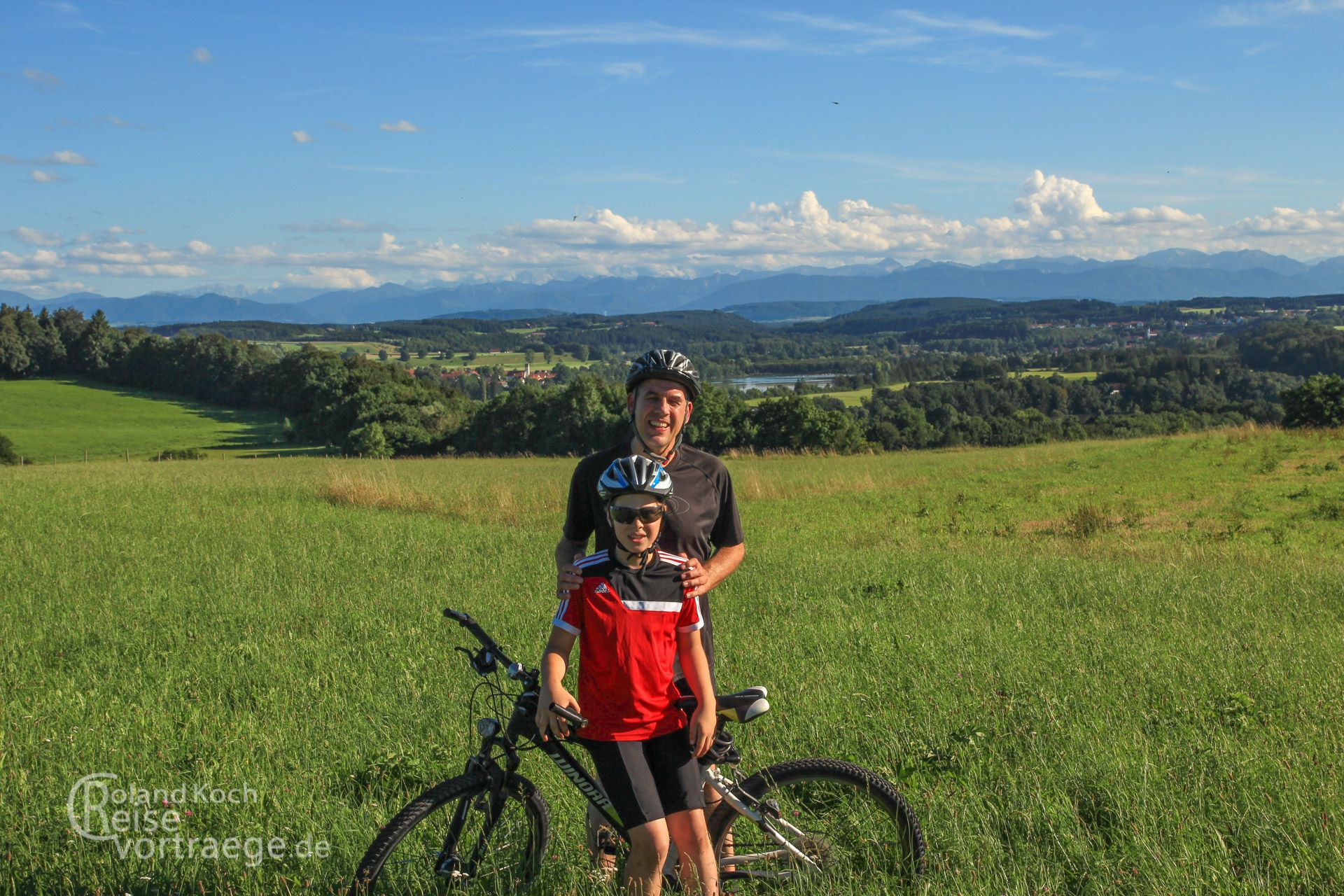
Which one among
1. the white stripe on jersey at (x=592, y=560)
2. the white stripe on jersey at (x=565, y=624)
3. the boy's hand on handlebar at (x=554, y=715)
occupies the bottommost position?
the boy's hand on handlebar at (x=554, y=715)

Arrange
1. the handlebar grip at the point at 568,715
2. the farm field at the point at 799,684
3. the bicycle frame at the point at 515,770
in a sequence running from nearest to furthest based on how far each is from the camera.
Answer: the handlebar grip at the point at 568,715, the bicycle frame at the point at 515,770, the farm field at the point at 799,684

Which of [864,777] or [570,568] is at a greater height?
[570,568]

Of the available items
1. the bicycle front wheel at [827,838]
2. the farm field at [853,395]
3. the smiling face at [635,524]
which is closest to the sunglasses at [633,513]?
the smiling face at [635,524]

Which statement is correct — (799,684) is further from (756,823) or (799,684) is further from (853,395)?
(853,395)

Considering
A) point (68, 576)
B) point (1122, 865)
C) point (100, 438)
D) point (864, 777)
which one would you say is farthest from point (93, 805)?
point (100, 438)

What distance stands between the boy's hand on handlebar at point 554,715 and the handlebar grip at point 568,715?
0.01 metres

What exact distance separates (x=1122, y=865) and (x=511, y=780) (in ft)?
8.15

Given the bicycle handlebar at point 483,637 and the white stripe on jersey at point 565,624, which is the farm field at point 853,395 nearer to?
the bicycle handlebar at point 483,637

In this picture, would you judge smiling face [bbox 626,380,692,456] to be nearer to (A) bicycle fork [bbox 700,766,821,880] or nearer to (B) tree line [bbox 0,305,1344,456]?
(A) bicycle fork [bbox 700,766,821,880]

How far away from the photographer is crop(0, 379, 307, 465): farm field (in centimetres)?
6456

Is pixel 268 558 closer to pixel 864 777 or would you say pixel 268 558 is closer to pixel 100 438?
pixel 864 777

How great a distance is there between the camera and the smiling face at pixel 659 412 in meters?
3.52

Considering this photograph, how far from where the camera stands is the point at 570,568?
10.2 ft

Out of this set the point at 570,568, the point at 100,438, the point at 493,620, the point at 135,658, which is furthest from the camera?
the point at 100,438
